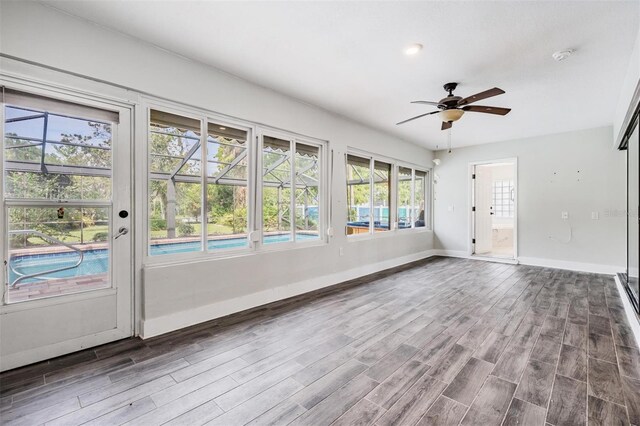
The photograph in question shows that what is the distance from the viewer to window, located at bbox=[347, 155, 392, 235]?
498cm

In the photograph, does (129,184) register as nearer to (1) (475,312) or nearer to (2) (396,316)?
(2) (396,316)

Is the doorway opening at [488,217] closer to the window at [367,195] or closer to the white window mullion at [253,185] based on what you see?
the window at [367,195]

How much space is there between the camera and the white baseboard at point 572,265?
5.09 m

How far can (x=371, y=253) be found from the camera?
5.26 meters

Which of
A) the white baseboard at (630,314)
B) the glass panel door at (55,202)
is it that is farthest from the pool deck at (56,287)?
the white baseboard at (630,314)

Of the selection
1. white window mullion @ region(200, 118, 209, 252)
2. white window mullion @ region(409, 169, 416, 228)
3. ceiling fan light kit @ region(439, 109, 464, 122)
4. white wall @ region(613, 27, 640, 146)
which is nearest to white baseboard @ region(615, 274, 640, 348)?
white wall @ region(613, 27, 640, 146)

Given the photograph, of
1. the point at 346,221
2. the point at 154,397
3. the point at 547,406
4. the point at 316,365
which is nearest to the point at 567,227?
the point at 346,221

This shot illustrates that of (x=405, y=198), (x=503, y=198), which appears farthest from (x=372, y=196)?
(x=503, y=198)

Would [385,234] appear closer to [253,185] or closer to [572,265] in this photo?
[253,185]

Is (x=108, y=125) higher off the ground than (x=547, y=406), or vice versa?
(x=108, y=125)

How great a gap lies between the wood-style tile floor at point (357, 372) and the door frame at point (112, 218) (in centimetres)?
11

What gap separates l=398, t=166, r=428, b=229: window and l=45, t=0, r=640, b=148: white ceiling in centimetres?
255

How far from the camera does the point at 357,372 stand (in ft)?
6.86

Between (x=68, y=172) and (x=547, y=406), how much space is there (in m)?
3.79
